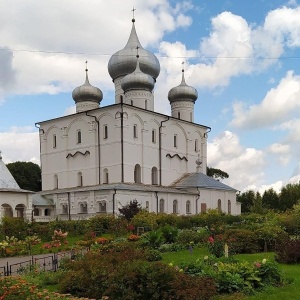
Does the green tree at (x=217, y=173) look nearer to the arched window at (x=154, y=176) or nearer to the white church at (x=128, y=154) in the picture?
the white church at (x=128, y=154)

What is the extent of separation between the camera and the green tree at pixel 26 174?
1954 inches

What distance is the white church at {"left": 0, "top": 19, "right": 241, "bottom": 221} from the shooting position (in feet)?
112

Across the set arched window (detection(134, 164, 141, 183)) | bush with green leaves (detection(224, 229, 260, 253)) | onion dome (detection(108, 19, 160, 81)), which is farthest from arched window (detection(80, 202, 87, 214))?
bush with green leaves (detection(224, 229, 260, 253))

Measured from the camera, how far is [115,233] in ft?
72.1

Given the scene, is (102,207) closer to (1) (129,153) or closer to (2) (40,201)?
(1) (129,153)

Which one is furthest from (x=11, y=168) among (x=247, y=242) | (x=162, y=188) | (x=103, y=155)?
(x=247, y=242)

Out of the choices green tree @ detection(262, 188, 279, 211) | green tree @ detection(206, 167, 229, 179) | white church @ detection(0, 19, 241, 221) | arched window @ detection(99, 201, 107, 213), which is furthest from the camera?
green tree @ detection(206, 167, 229, 179)

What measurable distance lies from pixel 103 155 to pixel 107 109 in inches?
136

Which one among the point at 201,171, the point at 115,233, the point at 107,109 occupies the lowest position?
the point at 115,233

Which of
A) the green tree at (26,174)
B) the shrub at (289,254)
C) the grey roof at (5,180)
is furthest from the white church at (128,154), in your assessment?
the shrub at (289,254)

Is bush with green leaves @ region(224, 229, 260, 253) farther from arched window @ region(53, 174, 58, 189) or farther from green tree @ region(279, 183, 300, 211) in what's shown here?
green tree @ region(279, 183, 300, 211)

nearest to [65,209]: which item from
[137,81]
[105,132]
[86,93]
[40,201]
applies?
[40,201]

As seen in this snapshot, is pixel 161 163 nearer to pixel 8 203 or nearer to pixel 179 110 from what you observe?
pixel 179 110

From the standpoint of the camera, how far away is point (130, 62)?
41250 millimetres
